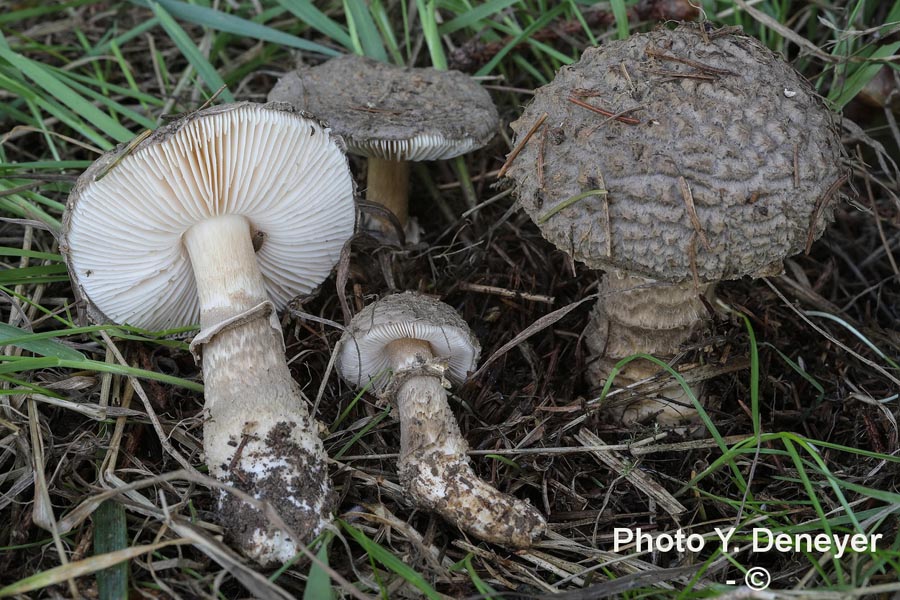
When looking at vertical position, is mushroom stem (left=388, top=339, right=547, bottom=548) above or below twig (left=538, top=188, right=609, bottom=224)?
below

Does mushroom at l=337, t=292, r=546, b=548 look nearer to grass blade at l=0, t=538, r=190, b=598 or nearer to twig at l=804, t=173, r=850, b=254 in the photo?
grass blade at l=0, t=538, r=190, b=598

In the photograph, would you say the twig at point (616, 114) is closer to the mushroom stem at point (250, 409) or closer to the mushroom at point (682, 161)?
the mushroom at point (682, 161)

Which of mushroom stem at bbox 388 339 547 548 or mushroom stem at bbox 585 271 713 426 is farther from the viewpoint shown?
mushroom stem at bbox 585 271 713 426

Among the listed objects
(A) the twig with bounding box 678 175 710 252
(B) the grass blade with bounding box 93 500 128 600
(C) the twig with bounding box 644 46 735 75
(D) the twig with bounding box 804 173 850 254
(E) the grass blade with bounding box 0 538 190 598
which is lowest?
(B) the grass blade with bounding box 93 500 128 600

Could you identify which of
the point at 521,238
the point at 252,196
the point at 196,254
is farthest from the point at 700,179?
the point at 196,254

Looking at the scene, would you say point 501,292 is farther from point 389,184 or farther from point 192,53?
point 192,53

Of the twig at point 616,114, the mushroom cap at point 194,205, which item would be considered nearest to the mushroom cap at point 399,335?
the mushroom cap at point 194,205

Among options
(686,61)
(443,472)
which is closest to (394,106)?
(686,61)

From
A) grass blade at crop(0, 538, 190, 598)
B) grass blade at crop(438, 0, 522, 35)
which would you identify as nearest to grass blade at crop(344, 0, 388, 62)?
grass blade at crop(438, 0, 522, 35)
